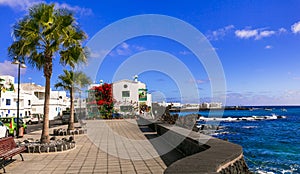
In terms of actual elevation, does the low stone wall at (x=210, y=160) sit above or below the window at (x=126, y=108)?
A: below

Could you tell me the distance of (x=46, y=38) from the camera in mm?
10727

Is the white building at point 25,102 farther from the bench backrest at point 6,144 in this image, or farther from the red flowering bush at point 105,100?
the bench backrest at point 6,144

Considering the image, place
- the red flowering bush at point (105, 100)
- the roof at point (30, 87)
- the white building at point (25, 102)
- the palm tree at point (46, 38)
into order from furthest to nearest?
the roof at point (30, 87) < the white building at point (25, 102) < the red flowering bush at point (105, 100) < the palm tree at point (46, 38)

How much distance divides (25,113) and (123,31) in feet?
131

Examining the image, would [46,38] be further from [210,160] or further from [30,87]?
[30,87]

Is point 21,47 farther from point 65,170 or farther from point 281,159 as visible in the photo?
point 281,159

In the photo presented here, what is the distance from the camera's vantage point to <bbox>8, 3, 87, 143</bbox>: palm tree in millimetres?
10688

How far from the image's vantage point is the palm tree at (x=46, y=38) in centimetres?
1069

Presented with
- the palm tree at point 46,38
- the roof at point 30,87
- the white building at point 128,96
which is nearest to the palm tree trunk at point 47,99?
the palm tree at point 46,38

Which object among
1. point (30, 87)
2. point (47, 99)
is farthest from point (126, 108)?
point (47, 99)

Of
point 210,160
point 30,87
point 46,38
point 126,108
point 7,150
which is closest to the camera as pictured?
point 210,160

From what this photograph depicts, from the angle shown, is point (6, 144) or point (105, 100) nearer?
point (6, 144)

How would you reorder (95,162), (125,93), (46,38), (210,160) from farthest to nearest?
(125,93) → (46,38) → (95,162) → (210,160)

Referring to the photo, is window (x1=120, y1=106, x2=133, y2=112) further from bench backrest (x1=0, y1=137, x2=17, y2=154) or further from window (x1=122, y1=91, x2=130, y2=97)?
bench backrest (x1=0, y1=137, x2=17, y2=154)
